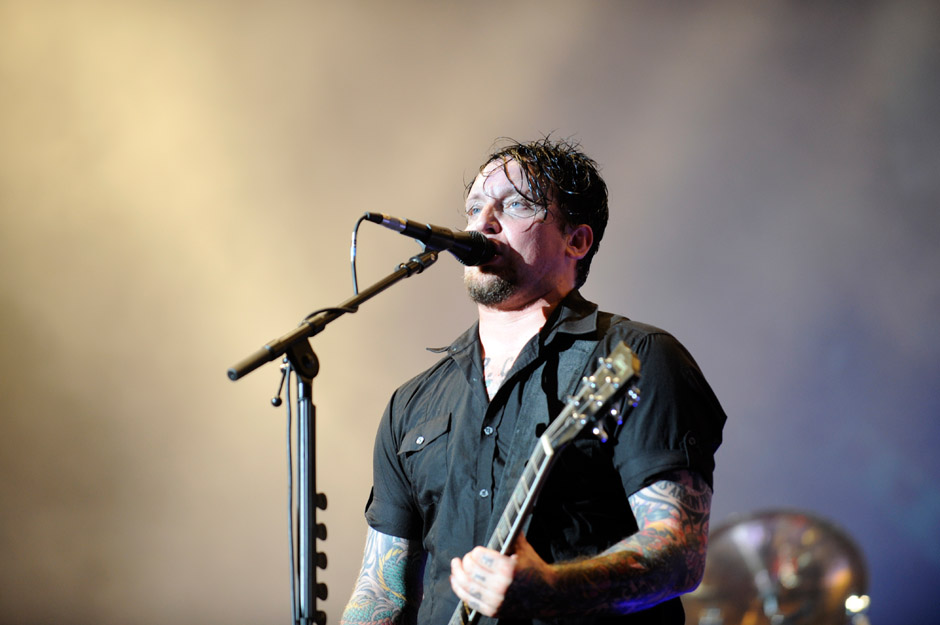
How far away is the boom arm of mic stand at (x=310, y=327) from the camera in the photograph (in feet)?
5.23

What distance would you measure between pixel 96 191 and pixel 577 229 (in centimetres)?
337

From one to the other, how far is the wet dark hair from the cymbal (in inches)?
55.9

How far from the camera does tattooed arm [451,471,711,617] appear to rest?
5.34 feet

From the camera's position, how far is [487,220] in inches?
98.0

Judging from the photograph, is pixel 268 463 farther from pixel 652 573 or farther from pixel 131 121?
pixel 652 573

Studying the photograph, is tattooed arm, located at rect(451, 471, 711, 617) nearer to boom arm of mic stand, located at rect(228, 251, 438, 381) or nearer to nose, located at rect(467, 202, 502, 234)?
boom arm of mic stand, located at rect(228, 251, 438, 381)

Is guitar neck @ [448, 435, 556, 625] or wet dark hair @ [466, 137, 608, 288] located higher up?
wet dark hair @ [466, 137, 608, 288]

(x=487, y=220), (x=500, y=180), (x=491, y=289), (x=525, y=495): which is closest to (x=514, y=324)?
(x=491, y=289)

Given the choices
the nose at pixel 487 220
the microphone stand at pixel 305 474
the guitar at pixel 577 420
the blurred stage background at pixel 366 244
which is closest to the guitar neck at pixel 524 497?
the guitar at pixel 577 420

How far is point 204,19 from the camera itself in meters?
4.79

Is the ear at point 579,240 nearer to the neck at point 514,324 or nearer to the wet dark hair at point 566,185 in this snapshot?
the wet dark hair at point 566,185

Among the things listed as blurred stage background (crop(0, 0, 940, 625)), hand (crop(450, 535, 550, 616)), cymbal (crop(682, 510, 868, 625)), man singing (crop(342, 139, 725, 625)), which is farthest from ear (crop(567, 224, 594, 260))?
blurred stage background (crop(0, 0, 940, 625))

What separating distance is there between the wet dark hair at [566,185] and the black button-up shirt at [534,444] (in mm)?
369

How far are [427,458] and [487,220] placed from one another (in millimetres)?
764
